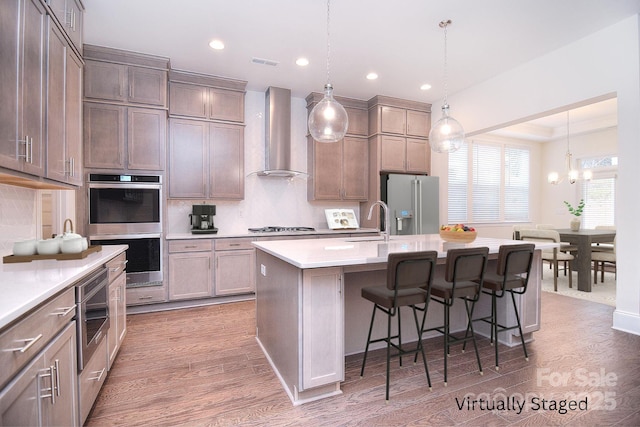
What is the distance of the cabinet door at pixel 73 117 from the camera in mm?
2414

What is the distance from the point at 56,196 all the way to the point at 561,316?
216 inches

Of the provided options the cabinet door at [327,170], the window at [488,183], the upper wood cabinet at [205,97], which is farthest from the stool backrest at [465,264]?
the window at [488,183]

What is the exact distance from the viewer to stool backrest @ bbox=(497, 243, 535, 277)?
95.3 inches

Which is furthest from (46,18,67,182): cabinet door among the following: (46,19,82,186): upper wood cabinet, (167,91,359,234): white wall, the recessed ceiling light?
(167,91,359,234): white wall

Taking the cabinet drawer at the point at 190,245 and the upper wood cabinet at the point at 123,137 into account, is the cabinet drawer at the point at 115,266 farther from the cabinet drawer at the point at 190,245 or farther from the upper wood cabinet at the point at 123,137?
the upper wood cabinet at the point at 123,137

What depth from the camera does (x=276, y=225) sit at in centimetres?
511

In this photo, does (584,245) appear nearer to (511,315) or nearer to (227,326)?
Result: (511,315)

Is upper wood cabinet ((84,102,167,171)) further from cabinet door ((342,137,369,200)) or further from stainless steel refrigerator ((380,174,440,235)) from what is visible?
stainless steel refrigerator ((380,174,440,235))

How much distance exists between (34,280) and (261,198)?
3.63m

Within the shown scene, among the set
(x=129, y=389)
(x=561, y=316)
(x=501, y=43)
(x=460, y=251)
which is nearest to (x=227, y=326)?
(x=129, y=389)

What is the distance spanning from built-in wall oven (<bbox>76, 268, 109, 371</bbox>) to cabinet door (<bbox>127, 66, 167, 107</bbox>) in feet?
8.19

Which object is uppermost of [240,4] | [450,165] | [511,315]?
[240,4]

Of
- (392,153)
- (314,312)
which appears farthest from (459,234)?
(392,153)

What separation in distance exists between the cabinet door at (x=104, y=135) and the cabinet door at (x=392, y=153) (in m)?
3.61
